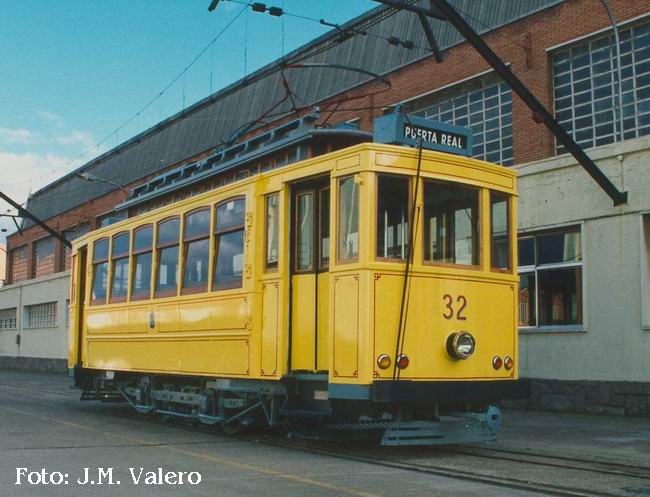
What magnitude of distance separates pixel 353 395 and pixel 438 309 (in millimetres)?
1445

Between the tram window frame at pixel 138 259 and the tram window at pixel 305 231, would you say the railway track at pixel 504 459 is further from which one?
the tram window frame at pixel 138 259

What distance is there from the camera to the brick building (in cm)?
1636

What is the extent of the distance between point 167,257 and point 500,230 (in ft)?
16.8

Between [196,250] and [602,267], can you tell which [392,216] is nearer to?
[196,250]

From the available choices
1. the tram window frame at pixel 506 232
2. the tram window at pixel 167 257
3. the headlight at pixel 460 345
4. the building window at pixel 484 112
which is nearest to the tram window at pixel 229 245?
the tram window at pixel 167 257

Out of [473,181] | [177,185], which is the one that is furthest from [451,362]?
[177,185]

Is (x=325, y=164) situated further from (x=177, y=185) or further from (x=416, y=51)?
(x=416, y=51)

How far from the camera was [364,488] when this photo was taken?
7879 millimetres

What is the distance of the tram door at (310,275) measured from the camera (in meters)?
10.5

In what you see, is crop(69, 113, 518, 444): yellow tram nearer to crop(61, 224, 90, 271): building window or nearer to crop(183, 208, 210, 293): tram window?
crop(183, 208, 210, 293): tram window

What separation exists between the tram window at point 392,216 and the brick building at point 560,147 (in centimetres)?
344

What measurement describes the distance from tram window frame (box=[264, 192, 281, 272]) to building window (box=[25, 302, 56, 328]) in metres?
33.5

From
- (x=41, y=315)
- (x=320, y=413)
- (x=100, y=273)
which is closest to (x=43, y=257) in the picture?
(x=41, y=315)

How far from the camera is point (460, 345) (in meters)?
10.1
